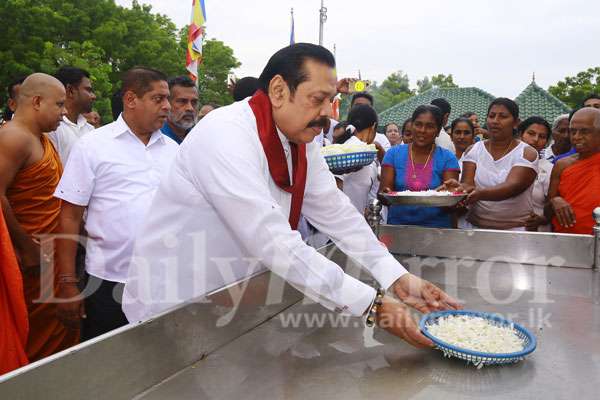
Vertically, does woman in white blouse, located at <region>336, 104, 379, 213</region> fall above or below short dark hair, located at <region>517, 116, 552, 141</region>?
below

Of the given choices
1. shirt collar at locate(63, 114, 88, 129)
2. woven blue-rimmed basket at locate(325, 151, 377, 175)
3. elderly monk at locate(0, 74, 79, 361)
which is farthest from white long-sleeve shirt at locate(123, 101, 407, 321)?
shirt collar at locate(63, 114, 88, 129)

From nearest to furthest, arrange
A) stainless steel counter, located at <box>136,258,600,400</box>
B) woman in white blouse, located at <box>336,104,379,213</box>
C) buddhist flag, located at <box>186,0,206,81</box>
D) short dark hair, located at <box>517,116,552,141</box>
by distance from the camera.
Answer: stainless steel counter, located at <box>136,258,600,400</box>
woman in white blouse, located at <box>336,104,379,213</box>
short dark hair, located at <box>517,116,552,141</box>
buddhist flag, located at <box>186,0,206,81</box>

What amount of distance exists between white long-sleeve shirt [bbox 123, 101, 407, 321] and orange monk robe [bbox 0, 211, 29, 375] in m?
0.54

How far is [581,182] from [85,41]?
17469 mm

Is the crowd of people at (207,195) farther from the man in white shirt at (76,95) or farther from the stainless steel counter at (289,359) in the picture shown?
the stainless steel counter at (289,359)

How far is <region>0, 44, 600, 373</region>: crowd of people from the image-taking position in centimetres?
145

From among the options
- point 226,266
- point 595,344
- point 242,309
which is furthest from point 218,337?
point 595,344

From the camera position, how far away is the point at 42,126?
2.60 metres

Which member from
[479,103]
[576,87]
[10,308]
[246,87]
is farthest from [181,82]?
[576,87]

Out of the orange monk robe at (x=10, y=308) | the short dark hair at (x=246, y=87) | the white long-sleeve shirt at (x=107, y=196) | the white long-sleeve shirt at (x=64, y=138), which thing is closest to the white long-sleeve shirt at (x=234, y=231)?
the white long-sleeve shirt at (x=107, y=196)

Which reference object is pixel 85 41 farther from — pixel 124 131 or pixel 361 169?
pixel 124 131

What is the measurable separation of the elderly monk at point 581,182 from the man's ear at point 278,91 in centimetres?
198

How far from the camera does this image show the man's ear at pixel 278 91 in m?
1.55

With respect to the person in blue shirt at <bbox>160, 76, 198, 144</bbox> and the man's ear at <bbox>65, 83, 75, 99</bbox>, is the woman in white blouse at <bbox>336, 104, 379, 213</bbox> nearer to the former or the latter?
the person in blue shirt at <bbox>160, 76, 198, 144</bbox>
